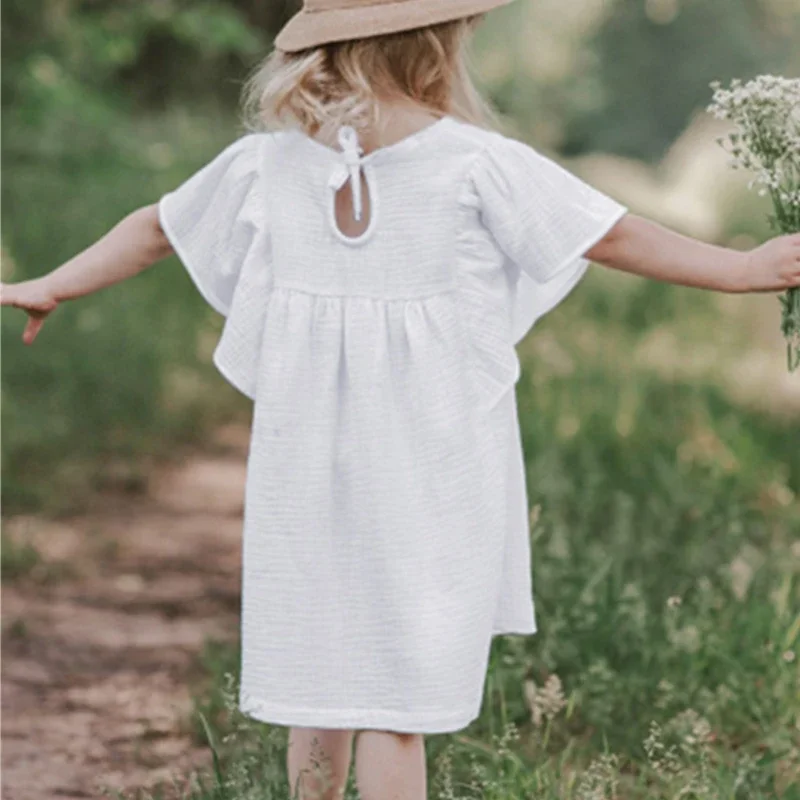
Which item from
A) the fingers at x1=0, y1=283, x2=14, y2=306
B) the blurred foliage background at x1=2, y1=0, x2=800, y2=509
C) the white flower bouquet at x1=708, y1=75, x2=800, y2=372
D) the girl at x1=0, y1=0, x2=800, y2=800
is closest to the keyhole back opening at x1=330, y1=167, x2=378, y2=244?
the girl at x1=0, y1=0, x2=800, y2=800

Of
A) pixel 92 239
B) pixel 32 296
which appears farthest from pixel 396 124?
pixel 92 239

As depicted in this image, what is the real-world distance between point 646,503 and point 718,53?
2117cm

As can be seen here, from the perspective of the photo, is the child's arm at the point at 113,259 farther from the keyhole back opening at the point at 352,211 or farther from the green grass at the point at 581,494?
the green grass at the point at 581,494

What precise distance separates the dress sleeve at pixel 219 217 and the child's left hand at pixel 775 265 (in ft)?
Answer: 2.91

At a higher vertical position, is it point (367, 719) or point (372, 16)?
point (372, 16)

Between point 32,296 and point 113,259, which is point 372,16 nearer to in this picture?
point 113,259

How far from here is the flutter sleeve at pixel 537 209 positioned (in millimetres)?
3135

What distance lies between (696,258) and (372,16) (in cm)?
70

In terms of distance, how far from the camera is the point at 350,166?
10.4ft

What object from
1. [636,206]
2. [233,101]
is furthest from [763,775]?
[233,101]

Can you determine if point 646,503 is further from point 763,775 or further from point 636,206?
point 636,206

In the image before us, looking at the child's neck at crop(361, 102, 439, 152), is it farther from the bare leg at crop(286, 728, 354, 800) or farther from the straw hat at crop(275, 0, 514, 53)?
the bare leg at crop(286, 728, 354, 800)

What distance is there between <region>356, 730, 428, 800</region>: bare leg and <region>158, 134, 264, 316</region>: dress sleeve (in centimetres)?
85

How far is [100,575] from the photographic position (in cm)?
576
